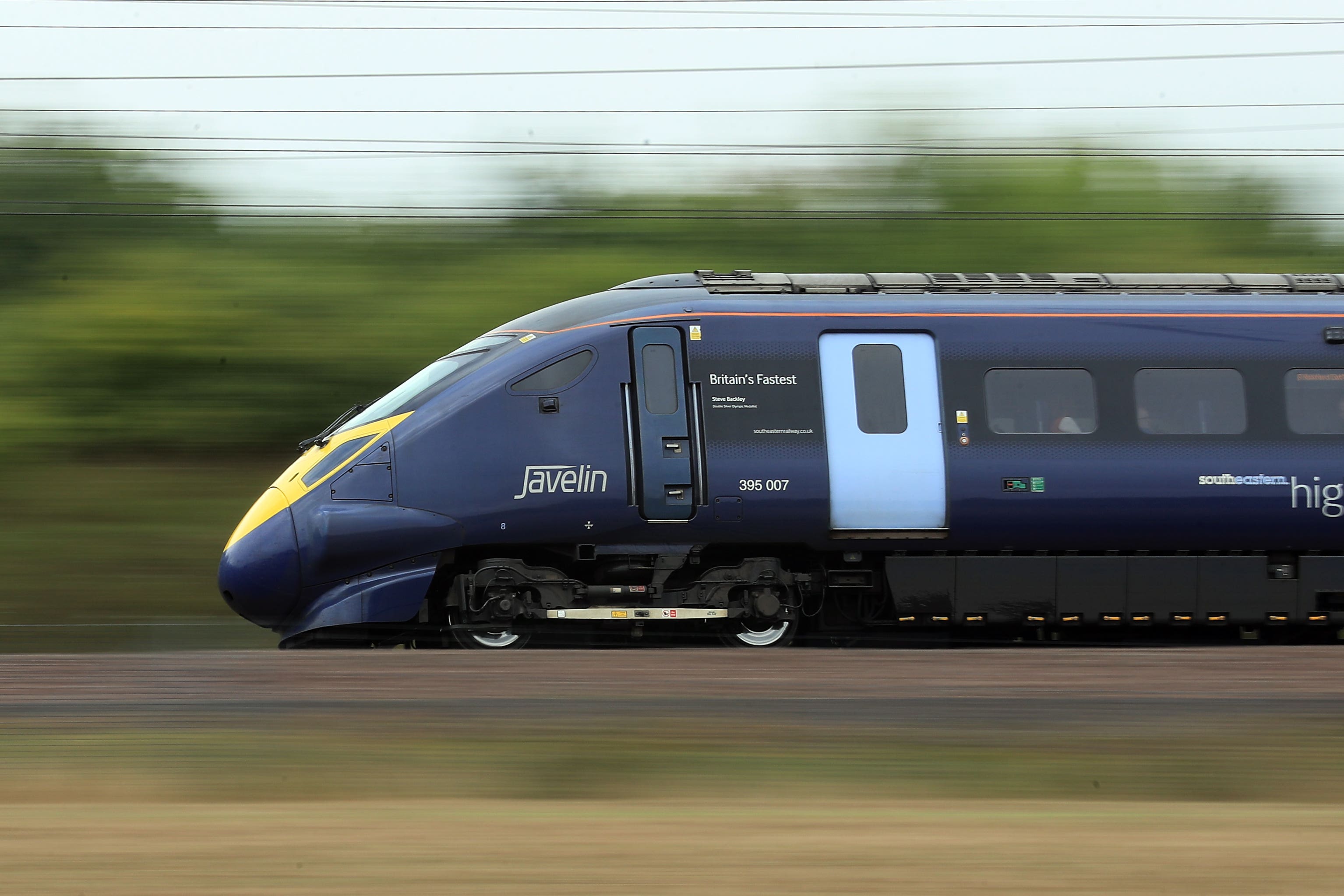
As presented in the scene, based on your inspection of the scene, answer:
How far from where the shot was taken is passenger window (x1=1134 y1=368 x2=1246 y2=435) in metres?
10.2

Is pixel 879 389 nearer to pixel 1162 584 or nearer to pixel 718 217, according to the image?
pixel 1162 584

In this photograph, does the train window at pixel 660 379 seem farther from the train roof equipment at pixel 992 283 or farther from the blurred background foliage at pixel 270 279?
the blurred background foliage at pixel 270 279

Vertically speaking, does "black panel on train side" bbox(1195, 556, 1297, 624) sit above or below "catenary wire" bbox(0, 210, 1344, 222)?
below

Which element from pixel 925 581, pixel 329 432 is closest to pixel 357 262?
pixel 329 432

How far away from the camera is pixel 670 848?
16.2 ft

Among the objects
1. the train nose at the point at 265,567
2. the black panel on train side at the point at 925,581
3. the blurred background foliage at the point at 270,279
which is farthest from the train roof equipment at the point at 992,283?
the blurred background foliage at the point at 270,279

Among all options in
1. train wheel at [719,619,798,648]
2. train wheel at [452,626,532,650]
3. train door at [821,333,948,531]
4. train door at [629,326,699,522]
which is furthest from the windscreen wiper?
train door at [821,333,948,531]

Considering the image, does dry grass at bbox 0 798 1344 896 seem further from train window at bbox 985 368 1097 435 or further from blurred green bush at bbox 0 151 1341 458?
blurred green bush at bbox 0 151 1341 458

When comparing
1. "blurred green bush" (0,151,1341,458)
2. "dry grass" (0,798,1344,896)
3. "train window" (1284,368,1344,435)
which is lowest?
"dry grass" (0,798,1344,896)

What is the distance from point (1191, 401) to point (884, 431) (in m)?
2.37

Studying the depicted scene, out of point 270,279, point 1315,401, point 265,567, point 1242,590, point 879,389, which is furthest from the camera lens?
point 270,279

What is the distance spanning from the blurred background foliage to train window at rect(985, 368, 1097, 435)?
688cm

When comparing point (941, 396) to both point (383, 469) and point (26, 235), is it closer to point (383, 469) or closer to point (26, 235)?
point (383, 469)

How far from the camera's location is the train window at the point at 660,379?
32.4 ft
